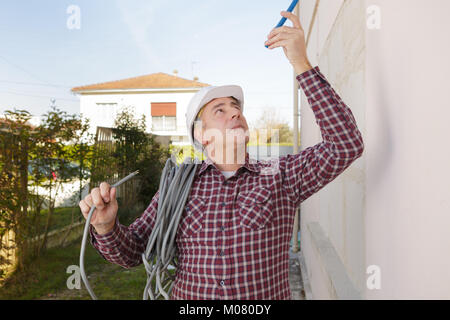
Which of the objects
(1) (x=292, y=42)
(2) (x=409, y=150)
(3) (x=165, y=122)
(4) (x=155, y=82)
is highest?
(4) (x=155, y=82)

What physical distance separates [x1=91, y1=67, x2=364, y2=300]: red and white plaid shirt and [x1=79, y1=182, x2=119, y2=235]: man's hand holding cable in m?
0.03

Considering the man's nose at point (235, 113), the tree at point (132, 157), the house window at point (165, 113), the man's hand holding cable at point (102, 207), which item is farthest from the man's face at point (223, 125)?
the house window at point (165, 113)

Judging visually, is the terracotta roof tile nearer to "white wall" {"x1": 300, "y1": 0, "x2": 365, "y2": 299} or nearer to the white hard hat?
"white wall" {"x1": 300, "y1": 0, "x2": 365, "y2": 299}

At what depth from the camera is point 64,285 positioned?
3.73m

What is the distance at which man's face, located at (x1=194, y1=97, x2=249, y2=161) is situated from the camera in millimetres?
1151

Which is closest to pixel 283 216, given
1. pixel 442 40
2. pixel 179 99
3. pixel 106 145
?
pixel 442 40

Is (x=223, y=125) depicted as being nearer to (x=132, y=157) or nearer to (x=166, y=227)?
(x=166, y=227)

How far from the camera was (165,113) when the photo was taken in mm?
11586

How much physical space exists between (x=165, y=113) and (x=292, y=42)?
10908 mm

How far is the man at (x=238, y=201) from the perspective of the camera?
1.01 meters

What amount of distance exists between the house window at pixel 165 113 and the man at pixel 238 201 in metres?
10.1

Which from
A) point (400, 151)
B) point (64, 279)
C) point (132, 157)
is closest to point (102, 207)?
point (400, 151)

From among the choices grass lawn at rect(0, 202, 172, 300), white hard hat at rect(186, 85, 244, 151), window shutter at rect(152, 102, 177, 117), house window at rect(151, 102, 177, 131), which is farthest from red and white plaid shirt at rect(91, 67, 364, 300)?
window shutter at rect(152, 102, 177, 117)
